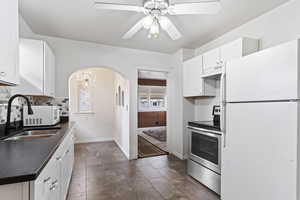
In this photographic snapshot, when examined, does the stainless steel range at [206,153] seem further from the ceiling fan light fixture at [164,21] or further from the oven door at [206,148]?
the ceiling fan light fixture at [164,21]

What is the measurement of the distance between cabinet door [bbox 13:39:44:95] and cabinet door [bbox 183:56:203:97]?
2.58 meters

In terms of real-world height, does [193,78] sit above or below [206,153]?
above

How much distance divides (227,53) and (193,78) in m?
0.87

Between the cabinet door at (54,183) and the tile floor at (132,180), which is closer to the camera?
the cabinet door at (54,183)

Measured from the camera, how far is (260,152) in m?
1.61

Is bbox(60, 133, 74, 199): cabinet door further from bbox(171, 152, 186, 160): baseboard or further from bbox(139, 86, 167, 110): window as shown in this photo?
bbox(139, 86, 167, 110): window

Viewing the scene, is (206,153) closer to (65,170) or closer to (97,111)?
(65,170)

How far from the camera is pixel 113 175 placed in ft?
9.62

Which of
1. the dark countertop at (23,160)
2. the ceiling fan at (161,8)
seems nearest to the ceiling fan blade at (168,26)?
the ceiling fan at (161,8)

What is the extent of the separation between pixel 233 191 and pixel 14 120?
9.54ft

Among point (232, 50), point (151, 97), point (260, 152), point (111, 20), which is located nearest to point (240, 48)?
point (232, 50)

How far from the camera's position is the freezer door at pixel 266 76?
1370 mm

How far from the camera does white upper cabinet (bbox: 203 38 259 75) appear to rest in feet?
7.59

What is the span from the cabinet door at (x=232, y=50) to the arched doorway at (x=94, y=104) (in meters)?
3.42
